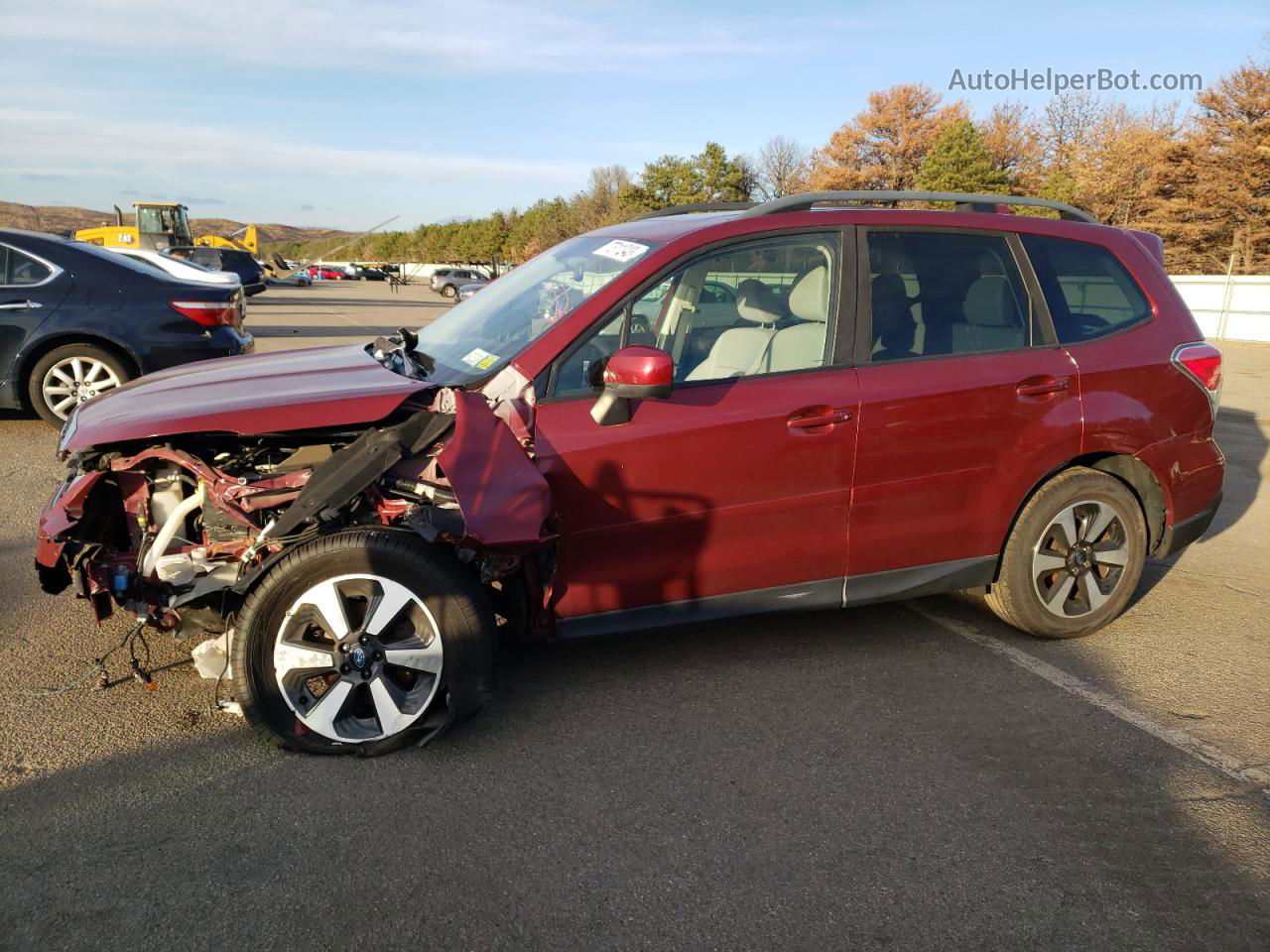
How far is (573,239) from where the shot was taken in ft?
14.9

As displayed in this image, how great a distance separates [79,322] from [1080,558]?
24.7 ft

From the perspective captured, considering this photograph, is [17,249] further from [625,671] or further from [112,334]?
[625,671]

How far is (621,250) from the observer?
3.94m

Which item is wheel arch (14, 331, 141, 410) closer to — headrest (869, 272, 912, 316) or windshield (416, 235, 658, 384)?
windshield (416, 235, 658, 384)

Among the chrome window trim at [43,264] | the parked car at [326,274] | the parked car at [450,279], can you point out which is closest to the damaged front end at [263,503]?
the chrome window trim at [43,264]

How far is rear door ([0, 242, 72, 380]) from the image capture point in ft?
25.1

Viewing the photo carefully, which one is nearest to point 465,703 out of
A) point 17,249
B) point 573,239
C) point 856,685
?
point 856,685

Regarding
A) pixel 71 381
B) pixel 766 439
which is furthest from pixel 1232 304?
pixel 71 381

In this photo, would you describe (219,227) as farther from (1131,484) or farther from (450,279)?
(1131,484)

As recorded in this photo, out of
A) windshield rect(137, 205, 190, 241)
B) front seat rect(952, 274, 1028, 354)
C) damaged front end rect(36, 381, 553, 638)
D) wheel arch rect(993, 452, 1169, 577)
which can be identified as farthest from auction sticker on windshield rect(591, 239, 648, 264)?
windshield rect(137, 205, 190, 241)

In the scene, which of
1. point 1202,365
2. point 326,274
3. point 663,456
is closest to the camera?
point 663,456

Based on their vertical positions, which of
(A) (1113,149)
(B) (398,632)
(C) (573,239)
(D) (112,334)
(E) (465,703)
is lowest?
(E) (465,703)

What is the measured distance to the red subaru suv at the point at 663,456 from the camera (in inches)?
122

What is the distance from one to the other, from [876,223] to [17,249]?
7.17 meters
